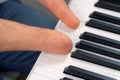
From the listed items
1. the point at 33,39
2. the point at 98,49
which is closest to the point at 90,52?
the point at 98,49

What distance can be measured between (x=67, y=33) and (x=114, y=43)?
122 mm

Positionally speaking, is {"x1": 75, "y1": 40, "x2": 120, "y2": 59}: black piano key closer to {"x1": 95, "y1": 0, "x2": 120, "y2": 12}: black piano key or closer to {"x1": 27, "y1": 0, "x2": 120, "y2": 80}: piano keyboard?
{"x1": 27, "y1": 0, "x2": 120, "y2": 80}: piano keyboard

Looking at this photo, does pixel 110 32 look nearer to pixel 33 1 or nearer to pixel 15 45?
pixel 15 45

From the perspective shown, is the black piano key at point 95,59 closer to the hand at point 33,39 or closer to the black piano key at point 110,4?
the hand at point 33,39

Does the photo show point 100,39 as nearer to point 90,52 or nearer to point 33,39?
point 90,52

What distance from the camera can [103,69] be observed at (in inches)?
29.4

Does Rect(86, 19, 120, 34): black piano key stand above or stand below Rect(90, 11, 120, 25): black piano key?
below

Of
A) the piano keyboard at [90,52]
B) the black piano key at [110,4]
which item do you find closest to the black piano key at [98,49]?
the piano keyboard at [90,52]

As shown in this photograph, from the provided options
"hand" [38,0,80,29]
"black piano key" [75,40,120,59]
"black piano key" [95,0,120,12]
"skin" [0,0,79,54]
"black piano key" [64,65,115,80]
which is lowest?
"black piano key" [64,65,115,80]

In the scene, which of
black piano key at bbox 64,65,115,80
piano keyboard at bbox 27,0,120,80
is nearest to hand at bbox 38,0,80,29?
piano keyboard at bbox 27,0,120,80

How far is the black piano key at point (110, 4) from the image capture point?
83 centimetres

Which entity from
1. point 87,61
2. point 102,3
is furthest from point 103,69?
point 102,3

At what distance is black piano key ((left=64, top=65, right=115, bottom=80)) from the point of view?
0.73 m

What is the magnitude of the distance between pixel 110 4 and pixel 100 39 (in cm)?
11
